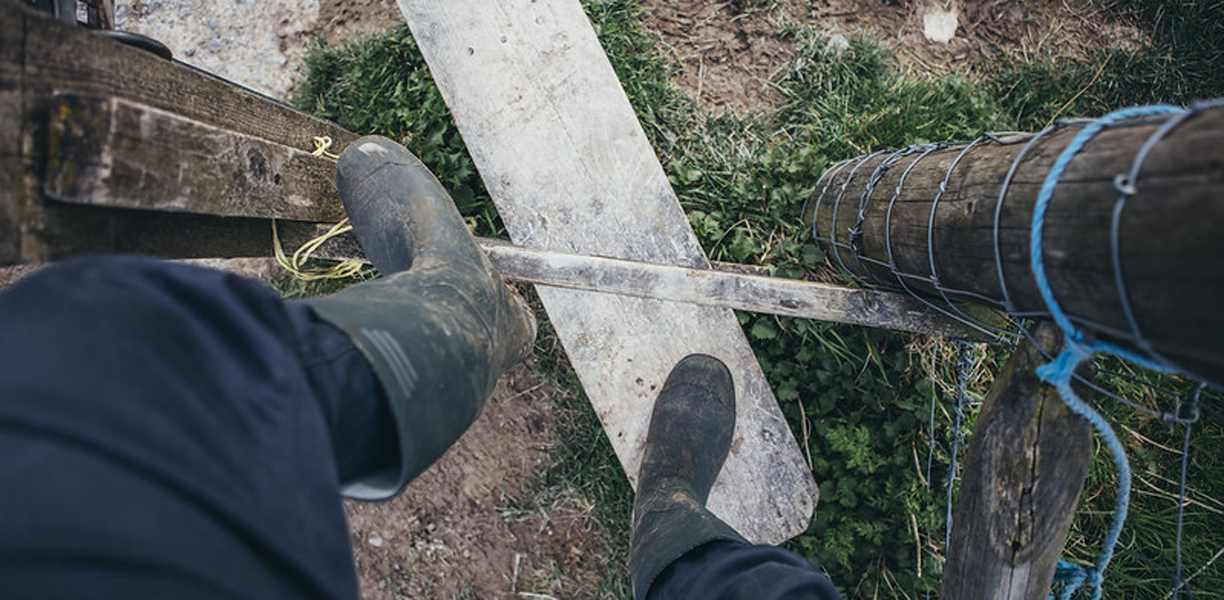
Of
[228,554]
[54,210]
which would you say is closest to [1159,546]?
[228,554]

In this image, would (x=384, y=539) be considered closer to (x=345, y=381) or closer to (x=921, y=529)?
A: (x=345, y=381)

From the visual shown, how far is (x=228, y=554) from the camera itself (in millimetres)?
775

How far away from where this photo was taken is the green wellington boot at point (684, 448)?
6.68 ft

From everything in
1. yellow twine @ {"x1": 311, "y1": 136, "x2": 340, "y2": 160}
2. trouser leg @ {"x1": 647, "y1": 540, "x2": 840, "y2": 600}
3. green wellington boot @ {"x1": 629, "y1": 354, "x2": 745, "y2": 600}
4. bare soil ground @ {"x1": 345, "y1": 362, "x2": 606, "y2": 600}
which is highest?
yellow twine @ {"x1": 311, "y1": 136, "x2": 340, "y2": 160}

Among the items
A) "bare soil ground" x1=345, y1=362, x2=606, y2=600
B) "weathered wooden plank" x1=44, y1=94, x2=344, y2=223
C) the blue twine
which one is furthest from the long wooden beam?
"bare soil ground" x1=345, y1=362, x2=606, y2=600

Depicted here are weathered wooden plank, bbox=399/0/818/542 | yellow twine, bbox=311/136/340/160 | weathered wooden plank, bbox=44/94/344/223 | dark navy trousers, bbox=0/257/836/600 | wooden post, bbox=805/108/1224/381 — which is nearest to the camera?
dark navy trousers, bbox=0/257/836/600

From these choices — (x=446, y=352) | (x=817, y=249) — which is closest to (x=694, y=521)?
(x=446, y=352)

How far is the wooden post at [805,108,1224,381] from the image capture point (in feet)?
2.76

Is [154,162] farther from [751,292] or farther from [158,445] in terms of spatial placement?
[751,292]

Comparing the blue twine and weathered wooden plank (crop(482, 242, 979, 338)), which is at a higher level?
the blue twine

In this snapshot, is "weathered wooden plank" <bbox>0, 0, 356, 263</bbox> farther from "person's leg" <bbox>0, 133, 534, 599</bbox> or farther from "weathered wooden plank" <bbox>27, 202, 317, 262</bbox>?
"person's leg" <bbox>0, 133, 534, 599</bbox>

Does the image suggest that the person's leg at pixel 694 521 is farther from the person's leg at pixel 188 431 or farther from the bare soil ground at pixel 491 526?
the person's leg at pixel 188 431

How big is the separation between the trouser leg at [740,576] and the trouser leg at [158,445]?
0.99 m

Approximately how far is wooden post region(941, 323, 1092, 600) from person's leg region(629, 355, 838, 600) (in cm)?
41
